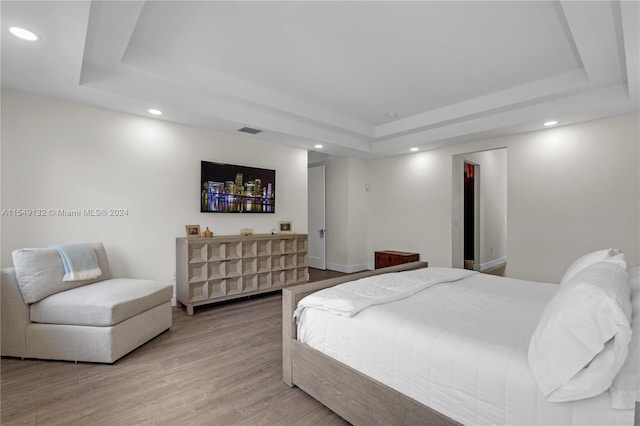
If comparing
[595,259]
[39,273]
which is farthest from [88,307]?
[595,259]

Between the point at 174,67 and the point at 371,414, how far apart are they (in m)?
3.51

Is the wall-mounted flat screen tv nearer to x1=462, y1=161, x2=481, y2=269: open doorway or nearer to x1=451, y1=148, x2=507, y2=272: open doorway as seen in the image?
x1=451, y1=148, x2=507, y2=272: open doorway

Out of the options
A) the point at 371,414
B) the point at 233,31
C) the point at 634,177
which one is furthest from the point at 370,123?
the point at 371,414

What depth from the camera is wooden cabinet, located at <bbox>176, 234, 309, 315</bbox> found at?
3781 millimetres

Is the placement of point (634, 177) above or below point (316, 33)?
below

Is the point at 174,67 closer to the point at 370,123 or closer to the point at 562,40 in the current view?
the point at 370,123

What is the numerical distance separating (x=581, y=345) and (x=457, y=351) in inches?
17.1

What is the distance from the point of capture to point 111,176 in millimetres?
3543

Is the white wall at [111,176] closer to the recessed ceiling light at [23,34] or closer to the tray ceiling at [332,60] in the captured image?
the tray ceiling at [332,60]

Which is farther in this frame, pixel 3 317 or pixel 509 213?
pixel 509 213

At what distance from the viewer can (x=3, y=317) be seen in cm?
244

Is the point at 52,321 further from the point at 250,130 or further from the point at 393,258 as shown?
Result: the point at 393,258

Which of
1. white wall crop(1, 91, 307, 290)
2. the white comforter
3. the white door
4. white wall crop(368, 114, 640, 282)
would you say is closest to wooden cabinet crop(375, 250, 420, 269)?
white wall crop(368, 114, 640, 282)

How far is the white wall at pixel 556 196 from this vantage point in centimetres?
368
